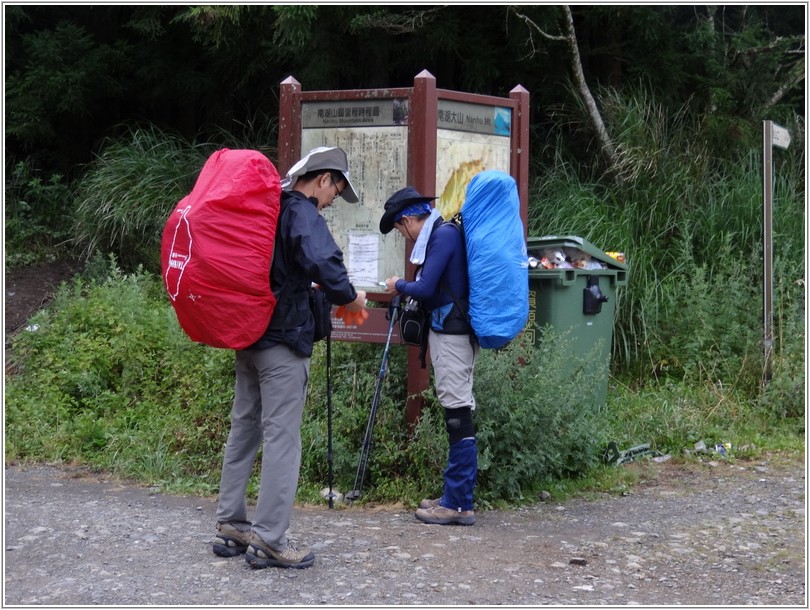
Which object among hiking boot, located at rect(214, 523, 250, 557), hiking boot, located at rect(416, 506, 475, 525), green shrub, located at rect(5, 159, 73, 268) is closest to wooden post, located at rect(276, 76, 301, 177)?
hiking boot, located at rect(416, 506, 475, 525)

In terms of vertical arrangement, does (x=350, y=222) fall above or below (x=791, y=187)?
below

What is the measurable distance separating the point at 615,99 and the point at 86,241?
6.01 metres

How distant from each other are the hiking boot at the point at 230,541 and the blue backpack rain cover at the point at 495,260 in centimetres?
166

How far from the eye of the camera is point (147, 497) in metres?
6.38

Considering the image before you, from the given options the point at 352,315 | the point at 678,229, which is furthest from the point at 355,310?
the point at 678,229

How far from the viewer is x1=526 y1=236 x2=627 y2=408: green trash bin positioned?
7.68 m

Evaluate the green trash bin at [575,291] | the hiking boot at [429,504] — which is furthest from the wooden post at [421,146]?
the green trash bin at [575,291]

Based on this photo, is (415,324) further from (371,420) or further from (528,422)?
(528,422)

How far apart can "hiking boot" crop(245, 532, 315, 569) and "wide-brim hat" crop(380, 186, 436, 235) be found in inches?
77.4

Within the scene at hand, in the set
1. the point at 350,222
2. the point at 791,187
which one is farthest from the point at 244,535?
the point at 791,187

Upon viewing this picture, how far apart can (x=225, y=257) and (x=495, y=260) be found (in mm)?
1649

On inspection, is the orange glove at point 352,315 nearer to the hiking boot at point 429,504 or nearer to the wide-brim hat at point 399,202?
the wide-brim hat at point 399,202

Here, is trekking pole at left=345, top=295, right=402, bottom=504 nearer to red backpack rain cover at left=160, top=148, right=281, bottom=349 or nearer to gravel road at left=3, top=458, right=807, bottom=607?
gravel road at left=3, top=458, right=807, bottom=607

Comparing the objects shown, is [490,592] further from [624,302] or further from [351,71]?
[351,71]
